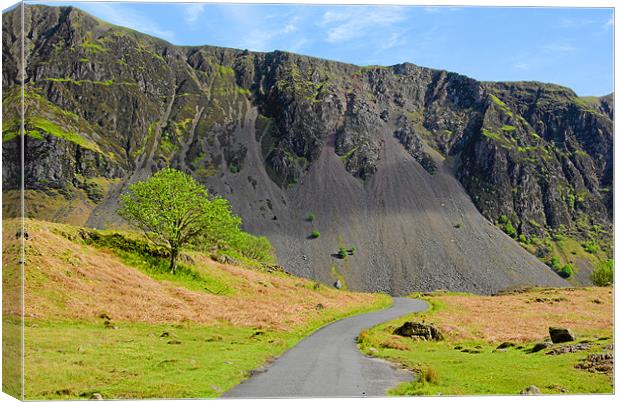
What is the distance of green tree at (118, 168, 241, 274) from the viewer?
184ft

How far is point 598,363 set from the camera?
25.3 meters

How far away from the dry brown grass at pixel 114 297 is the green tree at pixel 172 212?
5.55m

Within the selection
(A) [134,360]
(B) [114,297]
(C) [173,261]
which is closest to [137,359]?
(A) [134,360]

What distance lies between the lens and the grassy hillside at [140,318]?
22.0 metres

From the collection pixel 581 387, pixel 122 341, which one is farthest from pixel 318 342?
pixel 581 387

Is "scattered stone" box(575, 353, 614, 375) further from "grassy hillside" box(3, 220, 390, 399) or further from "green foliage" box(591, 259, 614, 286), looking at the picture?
"green foliage" box(591, 259, 614, 286)

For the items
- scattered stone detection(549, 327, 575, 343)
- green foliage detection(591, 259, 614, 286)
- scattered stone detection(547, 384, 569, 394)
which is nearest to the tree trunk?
scattered stone detection(549, 327, 575, 343)

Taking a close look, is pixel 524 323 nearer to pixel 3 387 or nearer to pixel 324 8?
pixel 324 8

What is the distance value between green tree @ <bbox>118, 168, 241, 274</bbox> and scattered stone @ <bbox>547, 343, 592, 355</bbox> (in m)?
39.2

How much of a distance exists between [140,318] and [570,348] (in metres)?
30.8

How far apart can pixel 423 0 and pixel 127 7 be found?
54.0ft

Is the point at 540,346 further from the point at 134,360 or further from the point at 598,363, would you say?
the point at 134,360

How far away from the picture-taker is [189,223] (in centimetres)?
5769

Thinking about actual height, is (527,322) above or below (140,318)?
below
